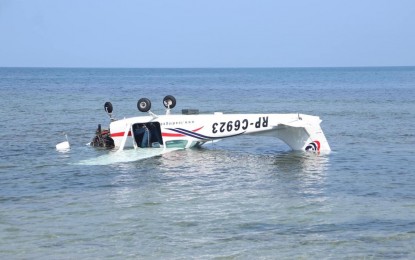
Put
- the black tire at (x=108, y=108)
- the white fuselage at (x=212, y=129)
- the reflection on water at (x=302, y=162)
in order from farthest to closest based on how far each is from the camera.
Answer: the black tire at (x=108, y=108) → the white fuselage at (x=212, y=129) → the reflection on water at (x=302, y=162)

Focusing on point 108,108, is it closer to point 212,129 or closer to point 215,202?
point 212,129

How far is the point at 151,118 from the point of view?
27.7 metres

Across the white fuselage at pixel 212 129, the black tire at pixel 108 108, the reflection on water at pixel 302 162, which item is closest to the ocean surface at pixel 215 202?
the reflection on water at pixel 302 162

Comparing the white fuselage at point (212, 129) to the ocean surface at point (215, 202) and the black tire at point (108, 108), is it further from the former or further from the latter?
the black tire at point (108, 108)

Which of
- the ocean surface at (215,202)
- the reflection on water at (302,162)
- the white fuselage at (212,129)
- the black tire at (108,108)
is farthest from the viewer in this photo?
the black tire at (108,108)

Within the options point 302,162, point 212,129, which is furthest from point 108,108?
point 302,162

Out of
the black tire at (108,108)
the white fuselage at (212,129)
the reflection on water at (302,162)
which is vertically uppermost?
the black tire at (108,108)

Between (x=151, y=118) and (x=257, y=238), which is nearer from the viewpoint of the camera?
(x=257, y=238)

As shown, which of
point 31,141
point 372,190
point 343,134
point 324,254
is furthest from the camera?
point 343,134

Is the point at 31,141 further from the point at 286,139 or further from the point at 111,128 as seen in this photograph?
the point at 286,139

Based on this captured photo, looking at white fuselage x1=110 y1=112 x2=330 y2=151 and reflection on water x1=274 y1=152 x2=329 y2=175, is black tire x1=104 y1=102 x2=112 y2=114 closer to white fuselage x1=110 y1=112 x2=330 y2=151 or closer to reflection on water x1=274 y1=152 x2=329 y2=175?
white fuselage x1=110 y1=112 x2=330 y2=151

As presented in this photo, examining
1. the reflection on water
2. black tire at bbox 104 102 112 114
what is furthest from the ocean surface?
black tire at bbox 104 102 112 114

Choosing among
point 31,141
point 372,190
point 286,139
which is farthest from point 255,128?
point 31,141

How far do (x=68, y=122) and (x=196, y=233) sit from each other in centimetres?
2782
